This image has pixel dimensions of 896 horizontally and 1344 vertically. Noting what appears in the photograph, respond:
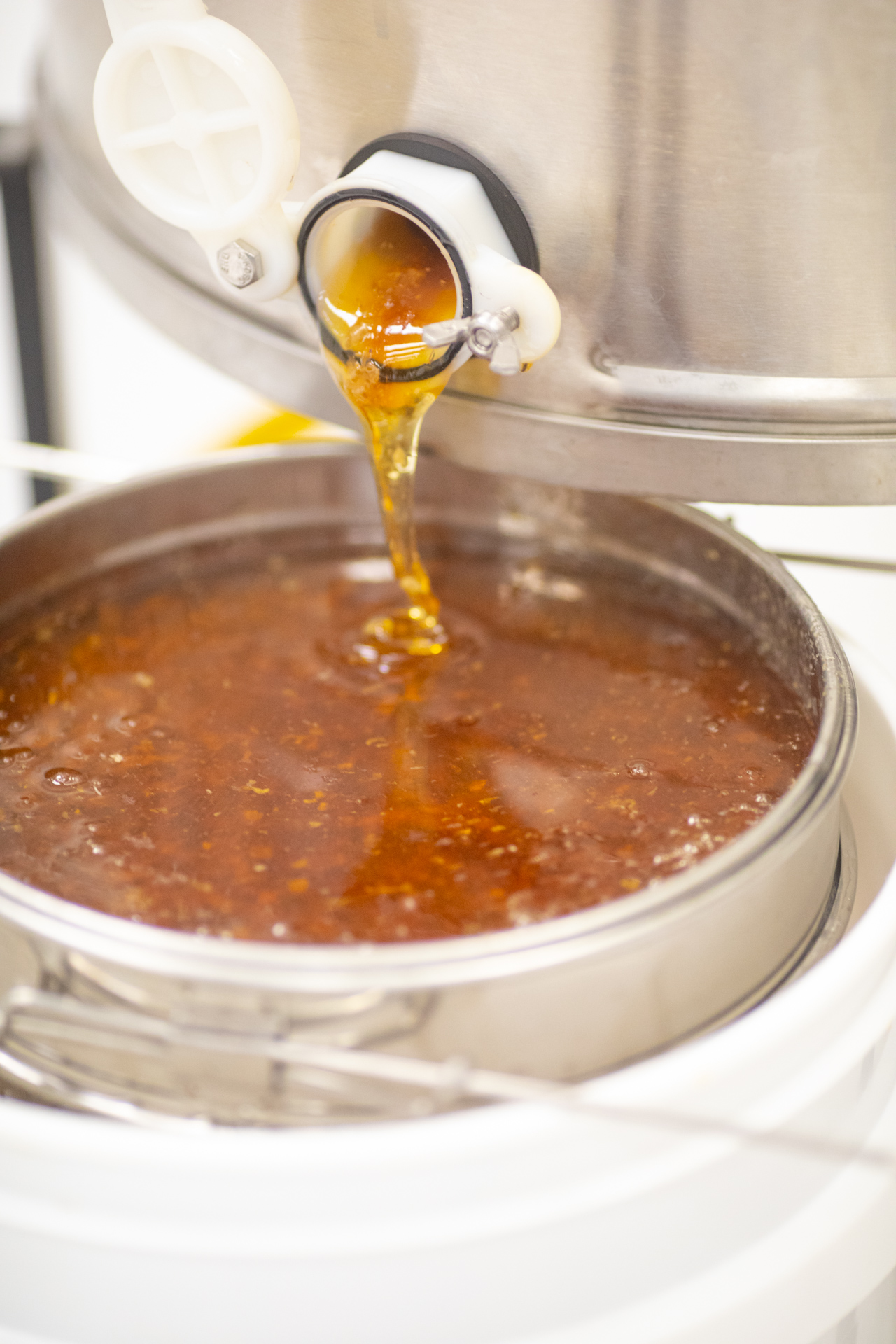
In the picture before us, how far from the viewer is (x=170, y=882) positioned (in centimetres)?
96

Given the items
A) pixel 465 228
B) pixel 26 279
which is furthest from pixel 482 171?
pixel 26 279

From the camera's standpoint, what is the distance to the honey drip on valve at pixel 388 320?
1.00 m

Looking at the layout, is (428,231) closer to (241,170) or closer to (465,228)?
(465,228)

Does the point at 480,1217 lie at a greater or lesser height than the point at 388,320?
lesser

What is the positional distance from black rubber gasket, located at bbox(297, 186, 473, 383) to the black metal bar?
1.06m

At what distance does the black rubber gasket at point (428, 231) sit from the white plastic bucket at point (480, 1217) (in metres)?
0.53

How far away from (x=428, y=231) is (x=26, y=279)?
1.30 metres

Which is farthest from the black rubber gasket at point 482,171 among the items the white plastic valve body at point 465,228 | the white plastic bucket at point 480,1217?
the white plastic bucket at point 480,1217

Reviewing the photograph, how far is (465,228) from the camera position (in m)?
0.87

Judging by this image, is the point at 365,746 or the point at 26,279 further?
the point at 26,279

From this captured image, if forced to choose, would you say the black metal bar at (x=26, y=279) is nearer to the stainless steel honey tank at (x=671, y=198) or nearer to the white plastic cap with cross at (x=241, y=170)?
the stainless steel honey tank at (x=671, y=198)

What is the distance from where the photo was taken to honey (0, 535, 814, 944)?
950 millimetres

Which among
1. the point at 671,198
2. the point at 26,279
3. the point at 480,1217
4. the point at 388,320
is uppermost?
the point at 671,198

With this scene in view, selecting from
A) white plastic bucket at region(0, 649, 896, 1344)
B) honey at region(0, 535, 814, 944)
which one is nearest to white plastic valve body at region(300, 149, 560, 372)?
honey at region(0, 535, 814, 944)
